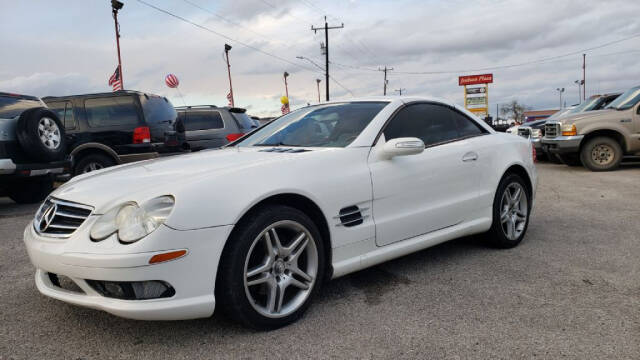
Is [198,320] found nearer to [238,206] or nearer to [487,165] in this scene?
[238,206]

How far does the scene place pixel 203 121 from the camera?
10.3 metres

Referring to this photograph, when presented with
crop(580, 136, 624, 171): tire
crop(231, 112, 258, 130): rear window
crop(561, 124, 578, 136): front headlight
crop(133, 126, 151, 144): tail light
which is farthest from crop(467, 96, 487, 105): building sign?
crop(133, 126, 151, 144): tail light

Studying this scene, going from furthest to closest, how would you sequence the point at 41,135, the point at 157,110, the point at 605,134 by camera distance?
the point at 605,134 < the point at 157,110 < the point at 41,135

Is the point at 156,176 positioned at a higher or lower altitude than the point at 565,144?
higher

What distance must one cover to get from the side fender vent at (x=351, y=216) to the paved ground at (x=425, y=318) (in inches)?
21.0

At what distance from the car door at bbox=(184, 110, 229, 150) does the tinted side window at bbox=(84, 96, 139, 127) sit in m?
1.71

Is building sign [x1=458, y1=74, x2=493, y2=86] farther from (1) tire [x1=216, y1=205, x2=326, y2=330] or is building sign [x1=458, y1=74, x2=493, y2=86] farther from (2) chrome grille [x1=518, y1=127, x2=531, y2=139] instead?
(1) tire [x1=216, y1=205, x2=326, y2=330]

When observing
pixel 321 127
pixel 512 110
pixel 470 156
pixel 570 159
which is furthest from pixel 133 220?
pixel 512 110

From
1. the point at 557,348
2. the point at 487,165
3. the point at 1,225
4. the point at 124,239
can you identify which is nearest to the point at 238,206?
the point at 124,239

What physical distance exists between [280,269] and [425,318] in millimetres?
922

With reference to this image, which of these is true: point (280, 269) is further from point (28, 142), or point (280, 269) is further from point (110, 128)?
point (110, 128)

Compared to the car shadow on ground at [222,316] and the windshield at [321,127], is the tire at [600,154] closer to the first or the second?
the car shadow on ground at [222,316]

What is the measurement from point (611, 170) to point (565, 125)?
135 cm

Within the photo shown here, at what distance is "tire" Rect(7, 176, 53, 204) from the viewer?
7.98 metres
